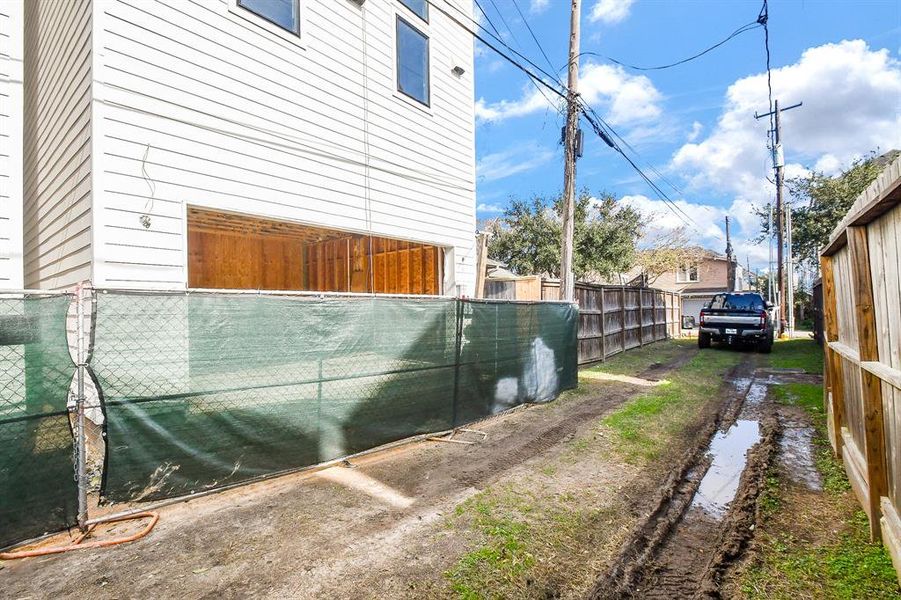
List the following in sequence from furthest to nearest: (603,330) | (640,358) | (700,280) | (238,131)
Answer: (700,280), (640,358), (603,330), (238,131)

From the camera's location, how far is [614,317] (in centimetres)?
1339

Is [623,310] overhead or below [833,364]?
overhead

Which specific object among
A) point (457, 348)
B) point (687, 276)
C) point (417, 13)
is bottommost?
point (457, 348)

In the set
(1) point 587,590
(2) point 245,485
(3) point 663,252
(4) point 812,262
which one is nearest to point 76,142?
(2) point 245,485

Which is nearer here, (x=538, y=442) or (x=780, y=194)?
(x=538, y=442)

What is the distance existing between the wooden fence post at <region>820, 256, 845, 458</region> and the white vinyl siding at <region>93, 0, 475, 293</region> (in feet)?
18.0

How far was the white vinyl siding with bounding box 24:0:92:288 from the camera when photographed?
14.6ft

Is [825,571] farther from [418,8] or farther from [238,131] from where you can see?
[418,8]

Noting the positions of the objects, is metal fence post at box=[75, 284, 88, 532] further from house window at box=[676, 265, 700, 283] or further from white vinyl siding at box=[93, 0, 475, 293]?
house window at box=[676, 265, 700, 283]

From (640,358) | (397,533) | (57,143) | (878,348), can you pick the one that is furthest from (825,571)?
(640,358)

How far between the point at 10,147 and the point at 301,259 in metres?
6.42

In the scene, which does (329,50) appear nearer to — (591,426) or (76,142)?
(76,142)

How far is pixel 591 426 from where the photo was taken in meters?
5.96

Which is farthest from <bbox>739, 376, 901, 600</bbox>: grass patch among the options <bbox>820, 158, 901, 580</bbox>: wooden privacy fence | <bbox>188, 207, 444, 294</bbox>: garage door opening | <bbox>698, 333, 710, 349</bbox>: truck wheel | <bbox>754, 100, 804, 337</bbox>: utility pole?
<bbox>754, 100, 804, 337</bbox>: utility pole
